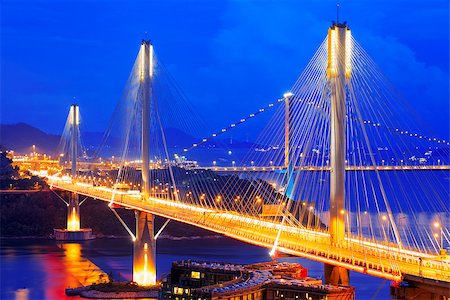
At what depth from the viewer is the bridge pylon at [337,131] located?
1240 cm

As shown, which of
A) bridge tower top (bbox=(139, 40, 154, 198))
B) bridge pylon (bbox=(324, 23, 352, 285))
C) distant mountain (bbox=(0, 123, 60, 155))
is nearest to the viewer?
bridge pylon (bbox=(324, 23, 352, 285))

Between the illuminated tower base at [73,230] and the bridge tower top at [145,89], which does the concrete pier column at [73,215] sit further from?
the bridge tower top at [145,89]

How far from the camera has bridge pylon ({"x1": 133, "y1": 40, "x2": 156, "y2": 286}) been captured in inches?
737

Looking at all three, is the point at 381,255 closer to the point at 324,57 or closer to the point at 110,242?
the point at 324,57

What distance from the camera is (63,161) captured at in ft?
144

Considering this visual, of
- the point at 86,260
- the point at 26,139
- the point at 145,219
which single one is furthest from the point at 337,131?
the point at 26,139

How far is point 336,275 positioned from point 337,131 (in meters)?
2.19

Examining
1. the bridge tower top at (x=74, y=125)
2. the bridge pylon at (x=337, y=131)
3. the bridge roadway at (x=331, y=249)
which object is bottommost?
the bridge roadway at (x=331, y=249)

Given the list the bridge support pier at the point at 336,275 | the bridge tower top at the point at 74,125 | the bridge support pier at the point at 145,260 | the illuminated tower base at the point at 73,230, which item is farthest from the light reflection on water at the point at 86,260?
the bridge tower top at the point at 74,125

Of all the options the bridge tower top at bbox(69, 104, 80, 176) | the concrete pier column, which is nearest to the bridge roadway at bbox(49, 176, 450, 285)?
the concrete pier column

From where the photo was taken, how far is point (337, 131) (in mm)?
12555

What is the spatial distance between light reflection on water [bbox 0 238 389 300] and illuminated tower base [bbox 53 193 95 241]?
68cm

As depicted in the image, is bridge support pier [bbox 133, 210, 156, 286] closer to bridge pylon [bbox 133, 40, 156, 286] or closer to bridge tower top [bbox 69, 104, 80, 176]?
bridge pylon [bbox 133, 40, 156, 286]

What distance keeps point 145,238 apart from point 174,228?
15.7 meters
